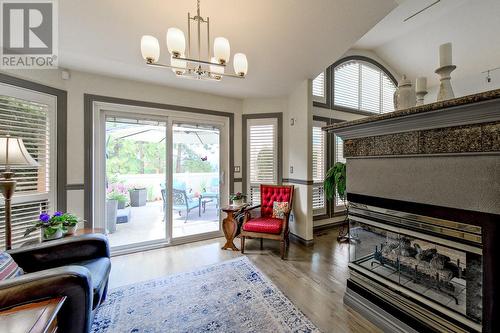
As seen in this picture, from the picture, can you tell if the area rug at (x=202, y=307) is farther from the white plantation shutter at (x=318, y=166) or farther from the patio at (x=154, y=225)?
the white plantation shutter at (x=318, y=166)

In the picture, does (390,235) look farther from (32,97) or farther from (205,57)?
(32,97)

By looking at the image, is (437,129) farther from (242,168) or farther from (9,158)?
(9,158)

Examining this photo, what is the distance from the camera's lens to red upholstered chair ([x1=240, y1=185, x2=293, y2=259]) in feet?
10.1

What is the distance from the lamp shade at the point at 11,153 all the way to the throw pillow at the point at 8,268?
0.74m

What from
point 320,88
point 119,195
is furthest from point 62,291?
point 320,88

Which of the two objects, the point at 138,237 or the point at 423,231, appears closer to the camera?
the point at 423,231

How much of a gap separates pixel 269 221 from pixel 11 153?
2.92 metres

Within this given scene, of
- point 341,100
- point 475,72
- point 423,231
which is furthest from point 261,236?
point 475,72

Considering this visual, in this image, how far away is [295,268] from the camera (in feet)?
9.04

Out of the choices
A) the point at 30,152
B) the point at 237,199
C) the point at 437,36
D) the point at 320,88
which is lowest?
the point at 237,199

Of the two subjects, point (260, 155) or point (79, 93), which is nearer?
point (79, 93)

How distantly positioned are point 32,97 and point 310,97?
3.79m

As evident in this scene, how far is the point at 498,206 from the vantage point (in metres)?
1.15

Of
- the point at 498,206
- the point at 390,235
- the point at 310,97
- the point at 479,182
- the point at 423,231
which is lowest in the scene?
the point at 390,235
